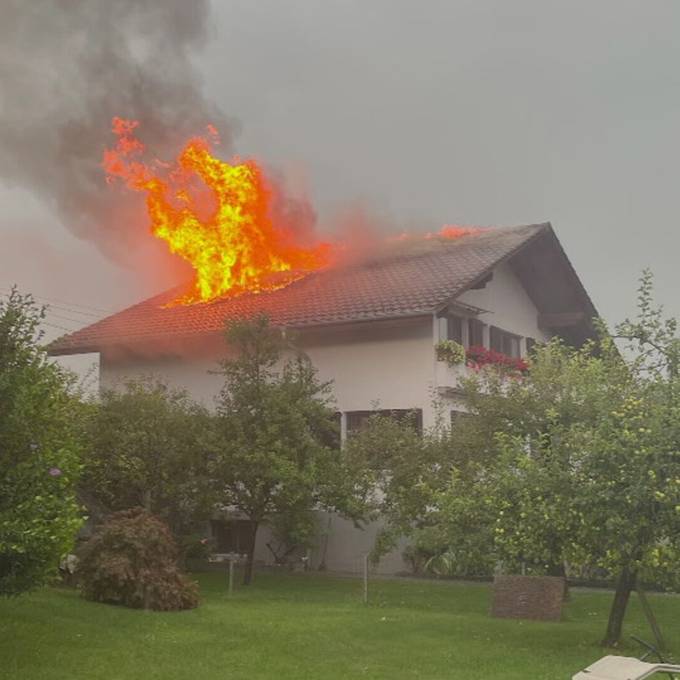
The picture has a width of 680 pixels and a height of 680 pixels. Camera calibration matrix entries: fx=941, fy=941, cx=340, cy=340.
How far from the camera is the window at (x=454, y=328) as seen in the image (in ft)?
77.6

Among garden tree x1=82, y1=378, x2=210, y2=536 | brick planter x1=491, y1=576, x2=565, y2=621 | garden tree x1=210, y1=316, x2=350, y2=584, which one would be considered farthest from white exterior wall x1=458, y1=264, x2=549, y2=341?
brick planter x1=491, y1=576, x2=565, y2=621

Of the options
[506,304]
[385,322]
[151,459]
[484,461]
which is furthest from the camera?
[506,304]

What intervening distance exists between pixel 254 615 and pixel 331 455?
5.37 meters

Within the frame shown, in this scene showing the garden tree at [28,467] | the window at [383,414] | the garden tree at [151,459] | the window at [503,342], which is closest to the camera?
the garden tree at [28,467]

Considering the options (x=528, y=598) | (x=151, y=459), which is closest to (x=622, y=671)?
(x=528, y=598)

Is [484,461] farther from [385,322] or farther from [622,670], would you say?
[622,670]

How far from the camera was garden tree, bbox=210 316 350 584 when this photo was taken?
17.2 meters

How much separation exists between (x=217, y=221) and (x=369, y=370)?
640 cm

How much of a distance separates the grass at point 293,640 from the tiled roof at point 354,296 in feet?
27.7

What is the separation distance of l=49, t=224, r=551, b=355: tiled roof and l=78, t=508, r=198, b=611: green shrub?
841 cm

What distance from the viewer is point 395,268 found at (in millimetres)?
25375

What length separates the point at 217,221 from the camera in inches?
1015

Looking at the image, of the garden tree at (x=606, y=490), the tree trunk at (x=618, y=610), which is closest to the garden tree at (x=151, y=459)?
the garden tree at (x=606, y=490)

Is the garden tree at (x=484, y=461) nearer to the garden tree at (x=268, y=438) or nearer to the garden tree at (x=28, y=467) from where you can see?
the garden tree at (x=268, y=438)
